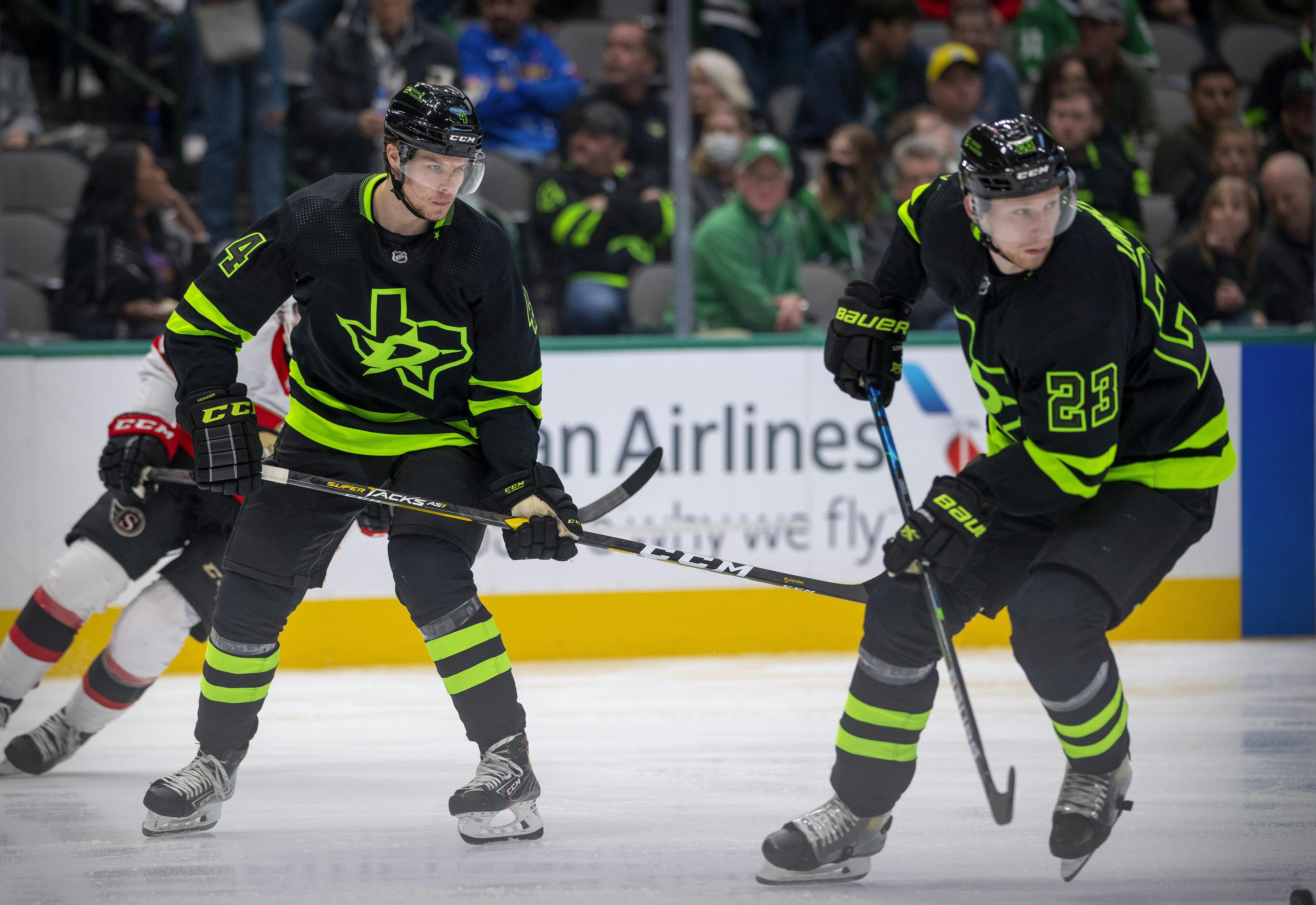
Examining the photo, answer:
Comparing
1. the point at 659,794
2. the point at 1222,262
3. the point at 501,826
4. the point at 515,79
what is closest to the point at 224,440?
the point at 501,826

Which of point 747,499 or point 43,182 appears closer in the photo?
point 43,182

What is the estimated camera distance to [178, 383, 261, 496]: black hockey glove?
254 cm

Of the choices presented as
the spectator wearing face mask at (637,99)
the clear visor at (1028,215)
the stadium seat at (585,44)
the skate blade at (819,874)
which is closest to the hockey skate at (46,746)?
the skate blade at (819,874)

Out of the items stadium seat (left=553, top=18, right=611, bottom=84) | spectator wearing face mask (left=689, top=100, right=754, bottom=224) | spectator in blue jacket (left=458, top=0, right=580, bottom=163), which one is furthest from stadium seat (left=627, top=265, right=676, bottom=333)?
stadium seat (left=553, top=18, right=611, bottom=84)

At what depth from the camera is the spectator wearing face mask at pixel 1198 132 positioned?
501cm

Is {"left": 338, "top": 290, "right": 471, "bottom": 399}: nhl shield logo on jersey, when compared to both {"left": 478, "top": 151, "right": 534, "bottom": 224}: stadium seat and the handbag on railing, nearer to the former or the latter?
{"left": 478, "top": 151, "right": 534, "bottom": 224}: stadium seat

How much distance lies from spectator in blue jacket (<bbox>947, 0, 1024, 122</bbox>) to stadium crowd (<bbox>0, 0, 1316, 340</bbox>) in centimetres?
1

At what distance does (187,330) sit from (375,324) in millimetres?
357

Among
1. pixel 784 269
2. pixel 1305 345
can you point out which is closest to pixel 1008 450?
pixel 784 269

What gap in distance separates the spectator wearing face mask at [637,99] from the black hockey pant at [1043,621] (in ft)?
8.14

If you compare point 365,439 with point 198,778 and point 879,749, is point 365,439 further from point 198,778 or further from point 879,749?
point 879,749

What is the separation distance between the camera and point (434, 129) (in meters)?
2.49

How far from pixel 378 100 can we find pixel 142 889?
2.93 meters

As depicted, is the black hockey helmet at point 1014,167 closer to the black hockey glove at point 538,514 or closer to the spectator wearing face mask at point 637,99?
the black hockey glove at point 538,514
